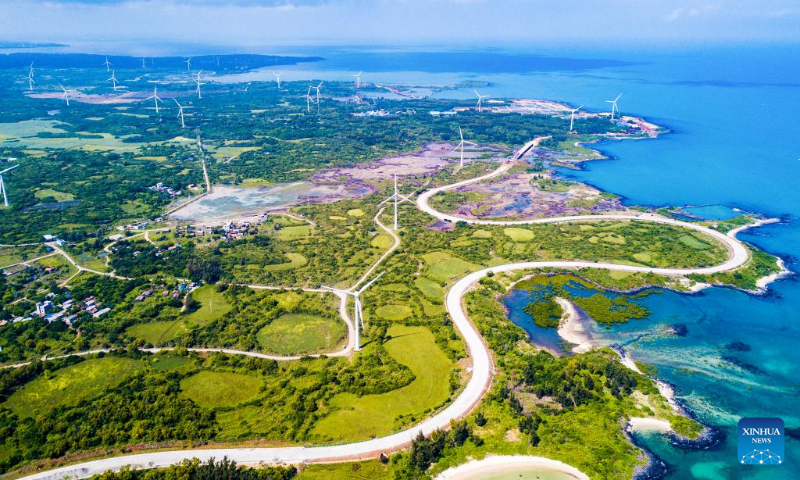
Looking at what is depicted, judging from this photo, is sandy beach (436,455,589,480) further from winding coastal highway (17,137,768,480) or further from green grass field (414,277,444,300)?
green grass field (414,277,444,300)

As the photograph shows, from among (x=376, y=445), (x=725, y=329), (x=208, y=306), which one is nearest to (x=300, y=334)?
(x=208, y=306)

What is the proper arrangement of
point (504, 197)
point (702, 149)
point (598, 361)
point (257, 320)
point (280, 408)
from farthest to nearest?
point (702, 149) < point (504, 197) < point (257, 320) < point (598, 361) < point (280, 408)

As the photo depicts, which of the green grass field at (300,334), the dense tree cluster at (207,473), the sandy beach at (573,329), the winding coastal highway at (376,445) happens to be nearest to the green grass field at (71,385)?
the winding coastal highway at (376,445)

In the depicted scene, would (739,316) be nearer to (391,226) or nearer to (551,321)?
(551,321)

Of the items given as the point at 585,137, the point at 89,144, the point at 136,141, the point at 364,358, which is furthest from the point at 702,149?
the point at 89,144

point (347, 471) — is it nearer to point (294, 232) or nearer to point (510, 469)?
point (510, 469)

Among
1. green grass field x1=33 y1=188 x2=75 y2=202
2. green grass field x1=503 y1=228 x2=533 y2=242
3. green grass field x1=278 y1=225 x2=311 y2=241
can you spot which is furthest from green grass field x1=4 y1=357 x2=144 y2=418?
green grass field x1=33 y1=188 x2=75 y2=202
